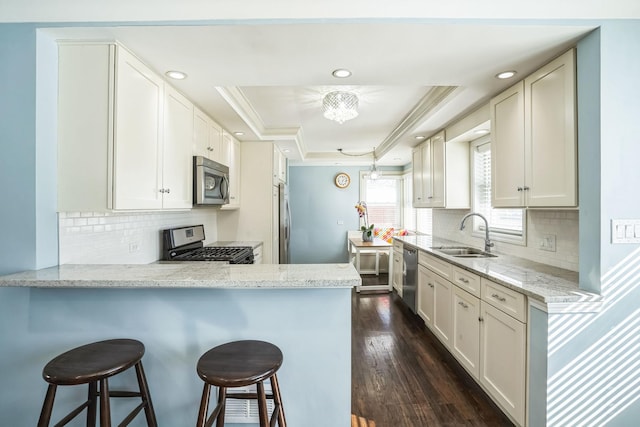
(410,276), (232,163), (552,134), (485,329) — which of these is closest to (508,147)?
(552,134)

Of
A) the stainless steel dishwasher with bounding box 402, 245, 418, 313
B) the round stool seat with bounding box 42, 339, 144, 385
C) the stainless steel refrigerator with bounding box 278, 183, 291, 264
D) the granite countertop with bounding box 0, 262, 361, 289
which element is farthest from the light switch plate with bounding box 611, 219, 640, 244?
the stainless steel refrigerator with bounding box 278, 183, 291, 264

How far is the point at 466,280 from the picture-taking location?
228 cm

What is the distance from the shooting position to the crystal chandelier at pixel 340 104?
2.86 m

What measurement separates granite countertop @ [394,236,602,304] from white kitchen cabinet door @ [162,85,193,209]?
2.32 metres

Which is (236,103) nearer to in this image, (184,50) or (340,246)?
(184,50)

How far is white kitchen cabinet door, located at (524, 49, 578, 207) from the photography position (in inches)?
65.2

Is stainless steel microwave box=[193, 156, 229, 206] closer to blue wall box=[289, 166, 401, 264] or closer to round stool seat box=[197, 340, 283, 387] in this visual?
round stool seat box=[197, 340, 283, 387]

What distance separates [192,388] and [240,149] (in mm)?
3078

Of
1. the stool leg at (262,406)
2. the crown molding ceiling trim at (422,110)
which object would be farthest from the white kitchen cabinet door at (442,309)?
the stool leg at (262,406)

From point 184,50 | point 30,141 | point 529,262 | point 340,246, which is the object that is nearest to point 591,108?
point 529,262

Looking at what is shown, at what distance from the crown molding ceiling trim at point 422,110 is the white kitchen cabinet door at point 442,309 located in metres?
1.63

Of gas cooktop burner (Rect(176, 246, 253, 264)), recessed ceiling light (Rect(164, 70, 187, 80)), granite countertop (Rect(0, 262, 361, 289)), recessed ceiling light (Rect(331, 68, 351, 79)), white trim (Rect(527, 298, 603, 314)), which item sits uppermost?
recessed ceiling light (Rect(164, 70, 187, 80))

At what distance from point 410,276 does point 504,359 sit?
5.99 ft

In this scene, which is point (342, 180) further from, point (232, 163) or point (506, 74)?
point (506, 74)
